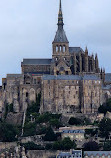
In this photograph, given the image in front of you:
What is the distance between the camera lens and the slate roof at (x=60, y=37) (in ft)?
408

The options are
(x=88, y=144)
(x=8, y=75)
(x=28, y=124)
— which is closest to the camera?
(x=88, y=144)

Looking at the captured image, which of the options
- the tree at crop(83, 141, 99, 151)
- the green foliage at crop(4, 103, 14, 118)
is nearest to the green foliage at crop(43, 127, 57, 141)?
the tree at crop(83, 141, 99, 151)

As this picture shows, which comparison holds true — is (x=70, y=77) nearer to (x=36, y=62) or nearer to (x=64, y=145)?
(x=36, y=62)

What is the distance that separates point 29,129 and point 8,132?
4451 mm

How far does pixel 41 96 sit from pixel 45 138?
36.4ft

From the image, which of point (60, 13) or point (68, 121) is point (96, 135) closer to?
point (68, 121)

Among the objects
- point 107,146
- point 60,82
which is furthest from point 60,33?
point 107,146

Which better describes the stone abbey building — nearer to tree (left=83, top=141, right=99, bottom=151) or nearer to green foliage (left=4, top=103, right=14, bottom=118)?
green foliage (left=4, top=103, right=14, bottom=118)

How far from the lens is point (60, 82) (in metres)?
116

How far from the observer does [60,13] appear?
415 feet

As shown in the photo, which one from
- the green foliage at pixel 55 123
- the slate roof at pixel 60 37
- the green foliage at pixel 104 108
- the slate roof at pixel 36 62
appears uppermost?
the slate roof at pixel 60 37

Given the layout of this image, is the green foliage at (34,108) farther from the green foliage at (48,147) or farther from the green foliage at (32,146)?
the green foliage at (48,147)

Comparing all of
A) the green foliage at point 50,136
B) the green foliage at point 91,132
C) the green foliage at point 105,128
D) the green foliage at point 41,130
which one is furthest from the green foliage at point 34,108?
the green foliage at point 105,128

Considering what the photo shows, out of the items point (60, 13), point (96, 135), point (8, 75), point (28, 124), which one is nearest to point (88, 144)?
point (96, 135)
